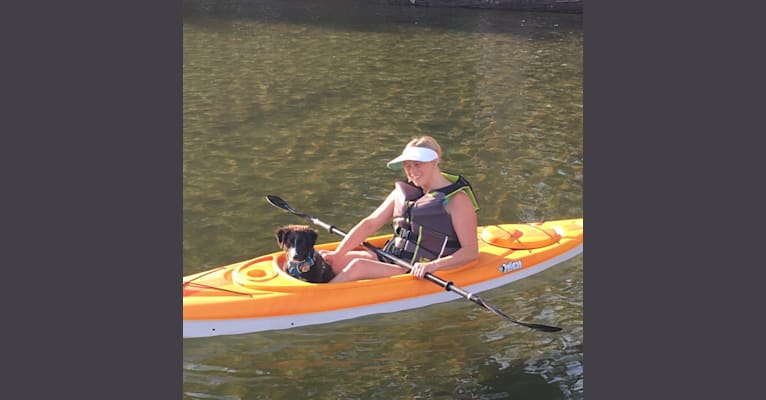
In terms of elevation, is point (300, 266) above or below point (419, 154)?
below

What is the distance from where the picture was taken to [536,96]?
13195mm

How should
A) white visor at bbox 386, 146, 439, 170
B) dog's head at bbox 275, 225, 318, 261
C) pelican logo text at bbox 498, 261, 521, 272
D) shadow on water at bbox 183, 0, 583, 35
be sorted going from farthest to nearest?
1. shadow on water at bbox 183, 0, 583, 35
2. pelican logo text at bbox 498, 261, 521, 272
3. white visor at bbox 386, 146, 439, 170
4. dog's head at bbox 275, 225, 318, 261

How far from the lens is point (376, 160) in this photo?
32.2 ft

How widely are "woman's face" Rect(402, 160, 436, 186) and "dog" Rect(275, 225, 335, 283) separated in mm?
746

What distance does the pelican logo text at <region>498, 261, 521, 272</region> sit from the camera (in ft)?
21.8

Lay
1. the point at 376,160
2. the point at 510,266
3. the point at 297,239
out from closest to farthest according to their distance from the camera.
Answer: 1. the point at 297,239
2. the point at 510,266
3. the point at 376,160

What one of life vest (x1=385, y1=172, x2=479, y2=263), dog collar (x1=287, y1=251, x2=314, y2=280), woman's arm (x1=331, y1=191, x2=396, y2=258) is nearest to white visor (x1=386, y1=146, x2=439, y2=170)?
life vest (x1=385, y1=172, x2=479, y2=263)

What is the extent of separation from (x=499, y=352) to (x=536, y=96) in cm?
782

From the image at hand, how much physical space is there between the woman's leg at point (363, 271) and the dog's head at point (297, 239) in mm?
348

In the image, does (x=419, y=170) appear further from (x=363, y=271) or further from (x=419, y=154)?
(x=363, y=271)

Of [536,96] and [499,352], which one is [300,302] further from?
[536,96]

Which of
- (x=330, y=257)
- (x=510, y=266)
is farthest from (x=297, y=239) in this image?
(x=510, y=266)

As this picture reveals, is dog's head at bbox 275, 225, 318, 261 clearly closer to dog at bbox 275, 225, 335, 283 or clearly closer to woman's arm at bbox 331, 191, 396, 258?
dog at bbox 275, 225, 335, 283

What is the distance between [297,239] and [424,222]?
0.94 m
